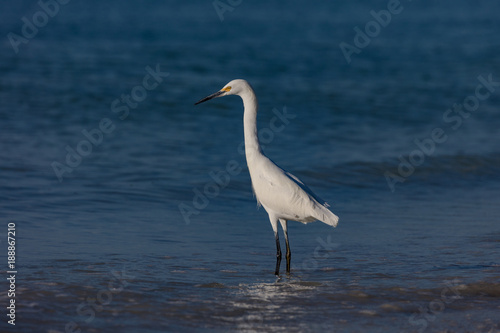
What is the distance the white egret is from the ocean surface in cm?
54

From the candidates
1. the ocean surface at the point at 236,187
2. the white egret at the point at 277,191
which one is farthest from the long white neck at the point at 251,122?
the ocean surface at the point at 236,187

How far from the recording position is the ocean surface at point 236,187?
6195 mm

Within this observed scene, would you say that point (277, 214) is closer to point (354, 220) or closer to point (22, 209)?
point (354, 220)

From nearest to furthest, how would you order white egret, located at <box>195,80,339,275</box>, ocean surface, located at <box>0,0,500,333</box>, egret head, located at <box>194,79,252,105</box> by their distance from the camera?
ocean surface, located at <box>0,0,500,333</box>, white egret, located at <box>195,80,339,275</box>, egret head, located at <box>194,79,252,105</box>

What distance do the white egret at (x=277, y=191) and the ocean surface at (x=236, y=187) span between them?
54 cm

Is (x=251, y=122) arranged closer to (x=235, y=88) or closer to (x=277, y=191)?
(x=235, y=88)

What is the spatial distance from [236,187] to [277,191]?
10.8 ft

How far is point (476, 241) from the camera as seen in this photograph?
847cm

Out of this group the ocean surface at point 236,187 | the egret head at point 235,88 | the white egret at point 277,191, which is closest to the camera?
the ocean surface at point 236,187

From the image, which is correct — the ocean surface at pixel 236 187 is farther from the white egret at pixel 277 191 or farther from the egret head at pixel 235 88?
the egret head at pixel 235 88

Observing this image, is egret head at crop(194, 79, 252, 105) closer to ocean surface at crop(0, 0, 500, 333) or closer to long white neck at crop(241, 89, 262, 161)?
long white neck at crop(241, 89, 262, 161)

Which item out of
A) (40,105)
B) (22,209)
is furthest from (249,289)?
(40,105)

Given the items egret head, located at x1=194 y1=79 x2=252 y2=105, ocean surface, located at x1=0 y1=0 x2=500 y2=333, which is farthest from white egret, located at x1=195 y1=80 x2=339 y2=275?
ocean surface, located at x1=0 y1=0 x2=500 y2=333

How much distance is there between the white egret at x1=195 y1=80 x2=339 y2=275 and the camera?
7.59 meters
